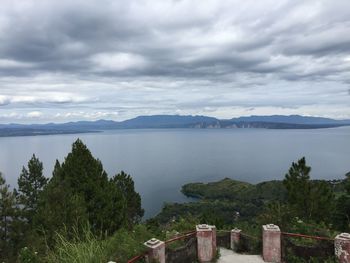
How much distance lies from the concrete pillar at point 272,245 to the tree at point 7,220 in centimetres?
1692

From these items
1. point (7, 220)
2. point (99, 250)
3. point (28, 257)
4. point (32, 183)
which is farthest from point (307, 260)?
point (32, 183)

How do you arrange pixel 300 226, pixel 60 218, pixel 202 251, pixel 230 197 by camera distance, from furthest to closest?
pixel 230 197 → pixel 60 218 → pixel 300 226 → pixel 202 251

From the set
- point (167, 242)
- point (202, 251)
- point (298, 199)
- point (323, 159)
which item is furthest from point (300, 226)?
point (323, 159)

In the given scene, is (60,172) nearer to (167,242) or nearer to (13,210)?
(13,210)

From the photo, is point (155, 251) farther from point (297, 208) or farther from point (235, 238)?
point (297, 208)

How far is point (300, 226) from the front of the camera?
9.75 metres

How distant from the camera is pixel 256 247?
32.9ft

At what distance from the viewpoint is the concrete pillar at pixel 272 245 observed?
29.9ft

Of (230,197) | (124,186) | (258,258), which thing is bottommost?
(230,197)

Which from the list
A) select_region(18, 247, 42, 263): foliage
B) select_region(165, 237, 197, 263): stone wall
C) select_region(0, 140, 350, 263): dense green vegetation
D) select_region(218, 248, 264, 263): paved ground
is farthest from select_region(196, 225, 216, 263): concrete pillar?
select_region(18, 247, 42, 263): foliage

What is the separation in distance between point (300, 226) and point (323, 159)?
146188mm

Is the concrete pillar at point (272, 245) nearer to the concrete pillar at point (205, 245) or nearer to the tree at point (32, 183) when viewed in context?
the concrete pillar at point (205, 245)

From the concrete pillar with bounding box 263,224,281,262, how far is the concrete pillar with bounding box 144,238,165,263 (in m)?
3.23

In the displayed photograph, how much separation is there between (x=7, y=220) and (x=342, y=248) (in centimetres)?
1964
